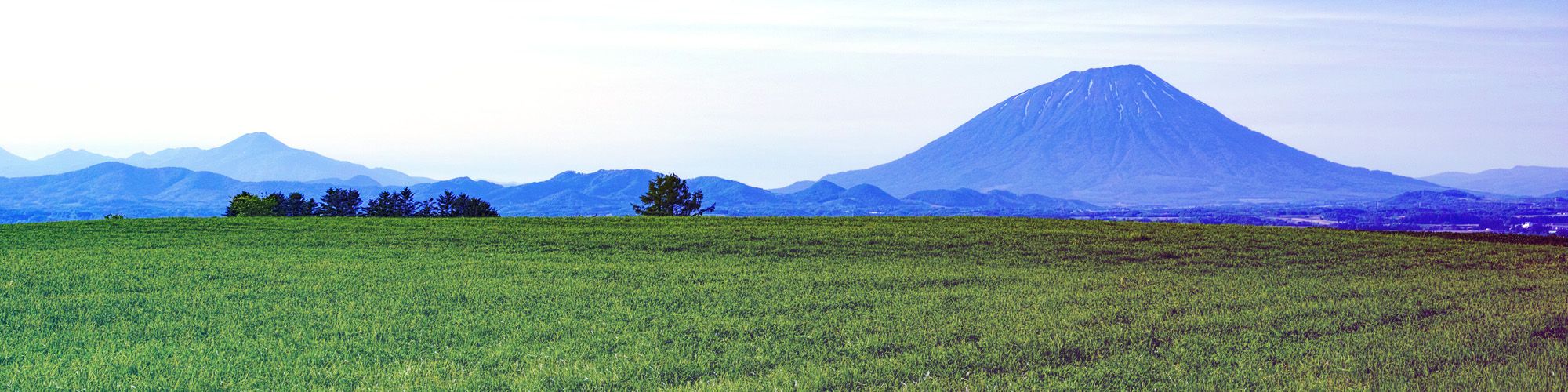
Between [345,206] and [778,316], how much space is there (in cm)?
6382

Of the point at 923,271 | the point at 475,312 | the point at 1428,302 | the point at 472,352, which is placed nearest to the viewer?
the point at 472,352

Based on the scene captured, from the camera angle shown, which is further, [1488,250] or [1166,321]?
[1488,250]

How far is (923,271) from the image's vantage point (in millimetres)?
21312

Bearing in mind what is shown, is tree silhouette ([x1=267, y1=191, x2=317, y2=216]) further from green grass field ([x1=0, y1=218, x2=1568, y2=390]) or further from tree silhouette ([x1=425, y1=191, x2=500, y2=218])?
green grass field ([x1=0, y1=218, x2=1568, y2=390])

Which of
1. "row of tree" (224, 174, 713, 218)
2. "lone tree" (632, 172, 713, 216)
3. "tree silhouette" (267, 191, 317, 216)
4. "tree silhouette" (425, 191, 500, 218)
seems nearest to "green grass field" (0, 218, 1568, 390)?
"row of tree" (224, 174, 713, 218)

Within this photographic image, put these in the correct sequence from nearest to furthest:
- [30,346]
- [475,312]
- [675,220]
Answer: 1. [30,346]
2. [475,312]
3. [675,220]

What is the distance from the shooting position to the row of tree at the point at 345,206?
213ft

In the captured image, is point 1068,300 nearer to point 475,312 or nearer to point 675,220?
point 475,312

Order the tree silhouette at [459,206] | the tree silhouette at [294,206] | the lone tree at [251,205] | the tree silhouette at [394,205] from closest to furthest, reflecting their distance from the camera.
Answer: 1. the lone tree at [251,205]
2. the tree silhouette at [459,206]
3. the tree silhouette at [294,206]
4. the tree silhouette at [394,205]

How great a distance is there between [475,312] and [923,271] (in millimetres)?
9935

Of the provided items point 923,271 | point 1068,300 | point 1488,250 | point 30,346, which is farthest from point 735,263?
point 1488,250

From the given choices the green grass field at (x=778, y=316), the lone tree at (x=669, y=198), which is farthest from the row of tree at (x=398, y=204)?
the green grass field at (x=778, y=316)

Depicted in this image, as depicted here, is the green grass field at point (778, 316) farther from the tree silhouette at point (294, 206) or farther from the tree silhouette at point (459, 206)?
the tree silhouette at point (294, 206)

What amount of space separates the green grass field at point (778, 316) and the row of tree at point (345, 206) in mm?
37909
